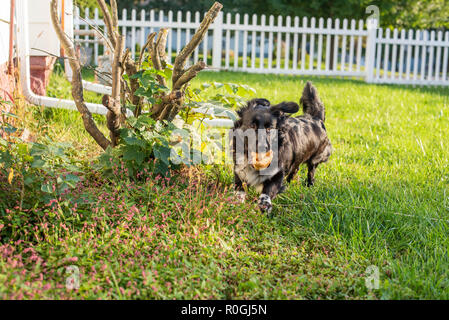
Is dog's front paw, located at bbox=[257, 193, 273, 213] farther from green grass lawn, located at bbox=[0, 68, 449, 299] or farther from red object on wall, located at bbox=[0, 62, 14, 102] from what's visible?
red object on wall, located at bbox=[0, 62, 14, 102]

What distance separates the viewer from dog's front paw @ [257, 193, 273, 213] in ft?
11.3

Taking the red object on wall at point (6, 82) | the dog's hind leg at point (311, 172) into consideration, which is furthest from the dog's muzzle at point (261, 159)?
the red object on wall at point (6, 82)

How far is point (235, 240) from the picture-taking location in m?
2.96

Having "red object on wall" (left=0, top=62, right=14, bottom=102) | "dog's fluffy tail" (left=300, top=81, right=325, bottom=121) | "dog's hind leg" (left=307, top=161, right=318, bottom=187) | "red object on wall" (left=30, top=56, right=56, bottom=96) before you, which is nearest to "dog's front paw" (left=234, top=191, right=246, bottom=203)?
"dog's hind leg" (left=307, top=161, right=318, bottom=187)

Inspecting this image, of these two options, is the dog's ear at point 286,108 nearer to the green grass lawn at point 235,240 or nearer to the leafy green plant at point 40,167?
the green grass lawn at point 235,240

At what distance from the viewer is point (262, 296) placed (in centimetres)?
238

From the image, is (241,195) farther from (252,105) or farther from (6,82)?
(6,82)

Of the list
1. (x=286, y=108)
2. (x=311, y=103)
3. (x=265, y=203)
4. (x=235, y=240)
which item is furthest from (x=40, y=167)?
(x=311, y=103)

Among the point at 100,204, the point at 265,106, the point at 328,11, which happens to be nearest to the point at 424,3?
the point at 328,11

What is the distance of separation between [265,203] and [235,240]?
1.91 feet

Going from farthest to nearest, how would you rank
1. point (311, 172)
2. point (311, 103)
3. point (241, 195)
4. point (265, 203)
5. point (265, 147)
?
point (311, 103), point (311, 172), point (241, 195), point (265, 203), point (265, 147)

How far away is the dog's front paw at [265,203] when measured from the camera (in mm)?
3449

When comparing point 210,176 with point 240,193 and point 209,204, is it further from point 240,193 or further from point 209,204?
point 209,204
